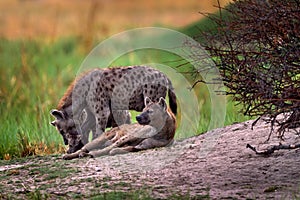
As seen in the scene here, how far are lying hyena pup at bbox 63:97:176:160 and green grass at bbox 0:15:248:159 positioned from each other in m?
0.57

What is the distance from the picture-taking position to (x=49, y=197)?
6.14 meters

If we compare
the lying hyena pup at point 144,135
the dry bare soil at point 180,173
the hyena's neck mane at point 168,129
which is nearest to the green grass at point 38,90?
the lying hyena pup at point 144,135

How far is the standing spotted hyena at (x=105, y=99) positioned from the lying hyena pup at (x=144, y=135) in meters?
0.23

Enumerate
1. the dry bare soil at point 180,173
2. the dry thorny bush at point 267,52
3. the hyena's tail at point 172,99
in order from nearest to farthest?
1. the dry thorny bush at point 267,52
2. the dry bare soil at point 180,173
3. the hyena's tail at point 172,99

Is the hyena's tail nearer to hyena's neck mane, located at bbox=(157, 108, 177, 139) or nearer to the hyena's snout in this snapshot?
hyena's neck mane, located at bbox=(157, 108, 177, 139)

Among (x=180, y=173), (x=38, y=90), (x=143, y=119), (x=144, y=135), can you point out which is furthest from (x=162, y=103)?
(x=38, y=90)

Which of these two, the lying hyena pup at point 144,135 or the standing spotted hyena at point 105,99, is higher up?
the standing spotted hyena at point 105,99

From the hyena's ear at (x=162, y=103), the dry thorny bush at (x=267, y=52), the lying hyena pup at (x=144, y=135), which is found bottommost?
the lying hyena pup at (x=144, y=135)

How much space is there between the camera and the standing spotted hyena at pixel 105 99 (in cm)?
820

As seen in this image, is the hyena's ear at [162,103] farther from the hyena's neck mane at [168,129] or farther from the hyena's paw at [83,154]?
the hyena's paw at [83,154]

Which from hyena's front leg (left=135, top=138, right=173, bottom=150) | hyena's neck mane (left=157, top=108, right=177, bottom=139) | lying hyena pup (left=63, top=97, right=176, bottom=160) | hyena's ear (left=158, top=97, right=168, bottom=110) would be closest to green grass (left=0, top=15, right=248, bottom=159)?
hyena's ear (left=158, top=97, right=168, bottom=110)

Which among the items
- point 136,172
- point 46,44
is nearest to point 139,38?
point 46,44

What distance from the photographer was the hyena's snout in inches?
309

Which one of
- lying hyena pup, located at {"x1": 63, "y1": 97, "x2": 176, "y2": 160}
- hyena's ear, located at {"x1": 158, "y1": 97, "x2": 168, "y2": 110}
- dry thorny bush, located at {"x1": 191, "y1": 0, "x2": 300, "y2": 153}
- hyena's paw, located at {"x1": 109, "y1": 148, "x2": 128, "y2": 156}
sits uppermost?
dry thorny bush, located at {"x1": 191, "y1": 0, "x2": 300, "y2": 153}
